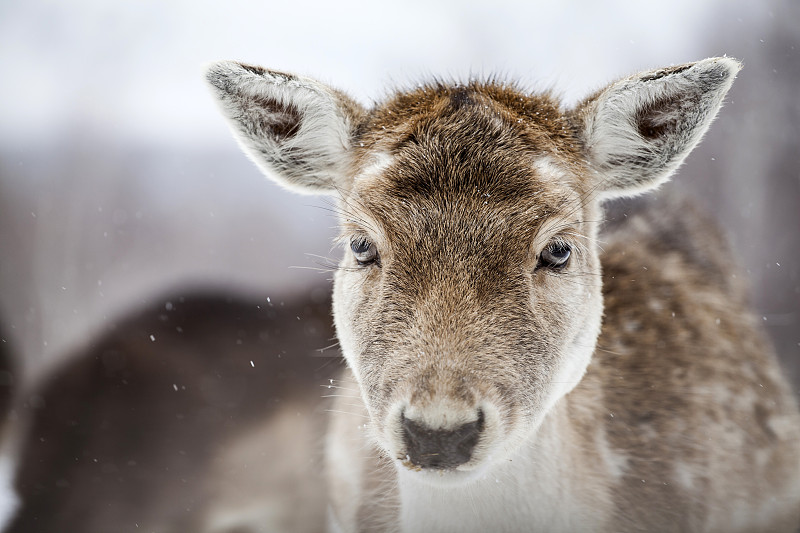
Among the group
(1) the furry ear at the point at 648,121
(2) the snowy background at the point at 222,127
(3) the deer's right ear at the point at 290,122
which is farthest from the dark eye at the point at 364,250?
(2) the snowy background at the point at 222,127

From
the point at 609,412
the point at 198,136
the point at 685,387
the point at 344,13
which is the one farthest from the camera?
the point at 198,136

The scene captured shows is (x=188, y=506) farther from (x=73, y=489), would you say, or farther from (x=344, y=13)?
(x=344, y=13)

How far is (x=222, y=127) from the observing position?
269 inches

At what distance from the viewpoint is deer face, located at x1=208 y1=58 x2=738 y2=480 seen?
2002mm

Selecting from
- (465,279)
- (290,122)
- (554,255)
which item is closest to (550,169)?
(554,255)

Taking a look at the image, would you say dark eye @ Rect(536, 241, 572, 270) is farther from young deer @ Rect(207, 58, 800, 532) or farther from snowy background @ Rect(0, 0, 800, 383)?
snowy background @ Rect(0, 0, 800, 383)

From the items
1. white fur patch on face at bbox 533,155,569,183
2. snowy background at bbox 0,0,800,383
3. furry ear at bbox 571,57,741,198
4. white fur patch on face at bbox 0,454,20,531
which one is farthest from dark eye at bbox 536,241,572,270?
white fur patch on face at bbox 0,454,20,531

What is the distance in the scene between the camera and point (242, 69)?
2.40m

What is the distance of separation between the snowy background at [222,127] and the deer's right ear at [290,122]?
1860 mm

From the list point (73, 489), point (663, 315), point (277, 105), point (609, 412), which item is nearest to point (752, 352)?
point (663, 315)

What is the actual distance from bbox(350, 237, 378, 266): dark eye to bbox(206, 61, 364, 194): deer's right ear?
1.42 feet

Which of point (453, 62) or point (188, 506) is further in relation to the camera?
point (453, 62)

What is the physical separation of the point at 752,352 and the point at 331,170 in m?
2.72

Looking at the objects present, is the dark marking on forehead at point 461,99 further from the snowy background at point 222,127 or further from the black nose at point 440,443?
the snowy background at point 222,127
